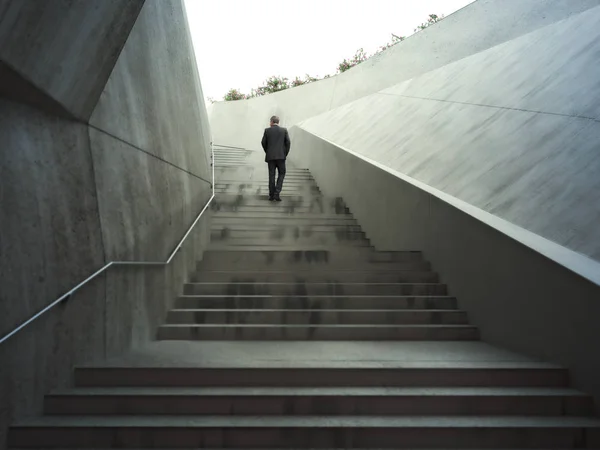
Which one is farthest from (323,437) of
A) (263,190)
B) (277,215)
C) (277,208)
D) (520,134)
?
(263,190)

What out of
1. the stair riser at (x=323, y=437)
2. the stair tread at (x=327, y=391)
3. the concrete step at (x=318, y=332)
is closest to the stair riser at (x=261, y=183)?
the concrete step at (x=318, y=332)

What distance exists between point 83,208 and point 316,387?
202 centimetres

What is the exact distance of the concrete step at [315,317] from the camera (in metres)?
5.07

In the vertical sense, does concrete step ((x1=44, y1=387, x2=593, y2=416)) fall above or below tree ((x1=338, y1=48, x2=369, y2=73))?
below

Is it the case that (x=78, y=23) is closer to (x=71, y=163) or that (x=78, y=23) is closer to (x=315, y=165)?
(x=71, y=163)

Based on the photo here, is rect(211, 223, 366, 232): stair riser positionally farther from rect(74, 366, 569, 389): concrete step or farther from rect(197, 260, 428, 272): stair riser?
rect(74, 366, 569, 389): concrete step

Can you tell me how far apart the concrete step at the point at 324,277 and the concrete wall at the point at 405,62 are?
6690mm

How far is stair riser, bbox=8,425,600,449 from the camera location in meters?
3.25

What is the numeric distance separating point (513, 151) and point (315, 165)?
6.71 m

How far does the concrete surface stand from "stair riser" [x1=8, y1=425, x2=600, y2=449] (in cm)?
201

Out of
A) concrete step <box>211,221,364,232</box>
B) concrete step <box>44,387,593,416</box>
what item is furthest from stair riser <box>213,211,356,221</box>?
concrete step <box>44,387,593,416</box>

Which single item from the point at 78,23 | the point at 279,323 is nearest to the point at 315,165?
the point at 279,323

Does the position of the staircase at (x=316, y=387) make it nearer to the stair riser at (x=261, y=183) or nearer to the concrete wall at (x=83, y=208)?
the concrete wall at (x=83, y=208)

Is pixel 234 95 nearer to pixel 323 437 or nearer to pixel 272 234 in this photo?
pixel 272 234
